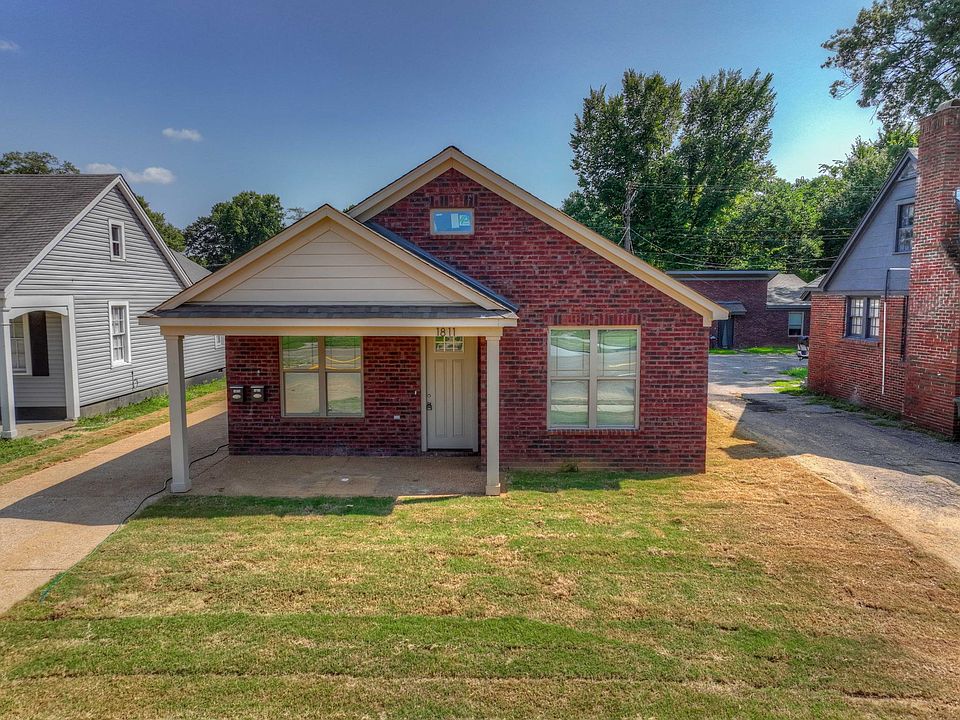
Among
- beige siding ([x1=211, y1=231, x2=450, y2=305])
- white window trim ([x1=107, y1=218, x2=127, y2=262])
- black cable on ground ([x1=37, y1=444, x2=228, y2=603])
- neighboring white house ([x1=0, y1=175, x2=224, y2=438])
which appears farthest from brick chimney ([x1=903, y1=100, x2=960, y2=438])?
white window trim ([x1=107, y1=218, x2=127, y2=262])

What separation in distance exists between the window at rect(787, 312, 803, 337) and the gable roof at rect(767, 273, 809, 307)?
0.88m

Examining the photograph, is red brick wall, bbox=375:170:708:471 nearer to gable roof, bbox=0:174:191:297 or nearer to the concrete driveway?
the concrete driveway

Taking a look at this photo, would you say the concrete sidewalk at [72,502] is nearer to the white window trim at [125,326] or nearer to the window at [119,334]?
the white window trim at [125,326]

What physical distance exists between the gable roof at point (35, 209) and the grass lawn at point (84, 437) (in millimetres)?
3479

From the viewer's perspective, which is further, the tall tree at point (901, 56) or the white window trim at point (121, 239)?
the tall tree at point (901, 56)

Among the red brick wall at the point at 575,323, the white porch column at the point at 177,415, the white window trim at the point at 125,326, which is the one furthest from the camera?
the white window trim at the point at 125,326

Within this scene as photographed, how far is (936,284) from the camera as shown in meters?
13.3

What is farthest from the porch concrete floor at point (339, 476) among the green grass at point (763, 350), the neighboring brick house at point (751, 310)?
the neighboring brick house at point (751, 310)

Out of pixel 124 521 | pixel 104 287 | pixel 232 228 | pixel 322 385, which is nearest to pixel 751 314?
pixel 322 385

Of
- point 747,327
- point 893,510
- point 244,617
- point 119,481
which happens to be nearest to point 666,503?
point 893,510

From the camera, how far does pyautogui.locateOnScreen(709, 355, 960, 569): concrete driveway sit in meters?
7.83

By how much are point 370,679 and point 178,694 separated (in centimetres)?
136

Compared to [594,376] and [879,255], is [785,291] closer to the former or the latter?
[879,255]

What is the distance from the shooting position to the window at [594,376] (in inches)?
387
